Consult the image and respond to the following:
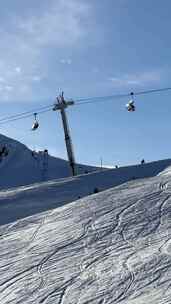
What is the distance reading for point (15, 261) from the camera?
16.3 meters

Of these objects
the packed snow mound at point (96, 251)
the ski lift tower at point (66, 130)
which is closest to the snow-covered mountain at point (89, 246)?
the packed snow mound at point (96, 251)

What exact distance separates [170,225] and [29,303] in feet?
14.0

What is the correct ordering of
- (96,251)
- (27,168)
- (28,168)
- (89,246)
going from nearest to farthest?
(96,251)
(89,246)
(28,168)
(27,168)

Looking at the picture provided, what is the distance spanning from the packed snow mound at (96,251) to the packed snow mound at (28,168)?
267ft

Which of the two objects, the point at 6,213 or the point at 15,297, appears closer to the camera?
the point at 15,297

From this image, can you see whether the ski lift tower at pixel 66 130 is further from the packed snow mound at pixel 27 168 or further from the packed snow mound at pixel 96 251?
the packed snow mound at pixel 27 168

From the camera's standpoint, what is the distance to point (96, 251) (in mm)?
15531

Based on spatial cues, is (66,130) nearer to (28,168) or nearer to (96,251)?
(96,251)

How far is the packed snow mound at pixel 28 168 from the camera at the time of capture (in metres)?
106

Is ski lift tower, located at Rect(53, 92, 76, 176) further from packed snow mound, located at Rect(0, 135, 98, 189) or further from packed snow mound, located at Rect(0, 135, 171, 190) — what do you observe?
packed snow mound, located at Rect(0, 135, 98, 189)

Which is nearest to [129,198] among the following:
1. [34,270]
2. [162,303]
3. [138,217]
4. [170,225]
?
[138,217]

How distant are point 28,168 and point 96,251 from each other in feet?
327

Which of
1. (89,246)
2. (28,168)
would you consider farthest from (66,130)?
(28,168)

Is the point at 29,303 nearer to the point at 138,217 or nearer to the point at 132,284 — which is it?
the point at 132,284
